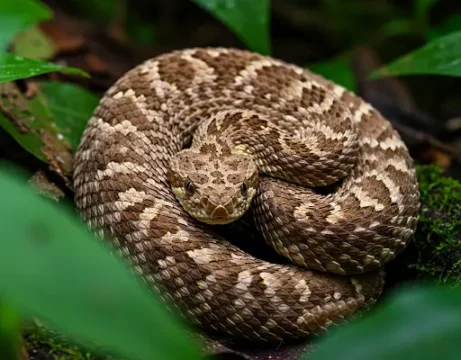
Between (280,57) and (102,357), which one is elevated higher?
(280,57)

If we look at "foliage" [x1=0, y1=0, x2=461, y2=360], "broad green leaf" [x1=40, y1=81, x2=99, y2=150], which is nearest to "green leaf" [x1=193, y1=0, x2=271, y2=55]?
"broad green leaf" [x1=40, y1=81, x2=99, y2=150]

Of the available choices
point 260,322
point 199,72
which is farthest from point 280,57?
point 260,322

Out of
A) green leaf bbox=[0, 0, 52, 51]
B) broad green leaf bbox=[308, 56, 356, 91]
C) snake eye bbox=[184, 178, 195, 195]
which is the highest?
broad green leaf bbox=[308, 56, 356, 91]

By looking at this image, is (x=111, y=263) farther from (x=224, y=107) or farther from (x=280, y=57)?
(x=280, y=57)

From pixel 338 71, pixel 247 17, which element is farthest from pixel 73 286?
pixel 338 71

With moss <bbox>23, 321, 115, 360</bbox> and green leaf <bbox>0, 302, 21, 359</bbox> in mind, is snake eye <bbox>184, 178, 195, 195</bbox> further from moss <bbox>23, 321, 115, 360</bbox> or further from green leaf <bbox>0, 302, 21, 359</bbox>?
green leaf <bbox>0, 302, 21, 359</bbox>

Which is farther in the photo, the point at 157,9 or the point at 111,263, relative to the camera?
the point at 157,9
